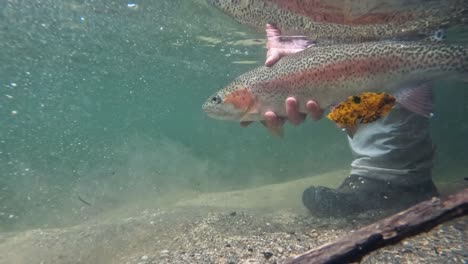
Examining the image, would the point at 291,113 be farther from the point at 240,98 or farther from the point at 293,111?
the point at 240,98

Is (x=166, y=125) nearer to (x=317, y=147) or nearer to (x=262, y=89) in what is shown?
(x=317, y=147)

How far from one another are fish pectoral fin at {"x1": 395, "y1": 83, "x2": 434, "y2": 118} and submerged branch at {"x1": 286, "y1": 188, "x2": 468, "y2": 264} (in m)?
1.97

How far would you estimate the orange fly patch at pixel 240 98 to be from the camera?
440 centimetres

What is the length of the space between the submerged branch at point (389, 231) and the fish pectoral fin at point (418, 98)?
197 centimetres

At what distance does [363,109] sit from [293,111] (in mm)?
993

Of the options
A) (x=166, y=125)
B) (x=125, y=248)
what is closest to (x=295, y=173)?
(x=125, y=248)

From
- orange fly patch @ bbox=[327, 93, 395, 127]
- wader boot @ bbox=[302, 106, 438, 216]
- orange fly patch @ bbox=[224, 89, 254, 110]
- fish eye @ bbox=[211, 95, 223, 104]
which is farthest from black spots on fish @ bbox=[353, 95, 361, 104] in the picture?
wader boot @ bbox=[302, 106, 438, 216]

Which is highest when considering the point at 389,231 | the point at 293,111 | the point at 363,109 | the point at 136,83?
the point at 363,109

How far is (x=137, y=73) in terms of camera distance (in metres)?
32.1

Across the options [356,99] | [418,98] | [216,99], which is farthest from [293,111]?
[418,98]

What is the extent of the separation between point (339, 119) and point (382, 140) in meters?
2.85

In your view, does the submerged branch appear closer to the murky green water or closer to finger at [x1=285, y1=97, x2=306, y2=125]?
finger at [x1=285, y1=97, x2=306, y2=125]

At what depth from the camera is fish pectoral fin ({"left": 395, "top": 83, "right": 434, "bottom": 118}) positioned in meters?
4.11

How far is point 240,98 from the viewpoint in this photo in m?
4.41
